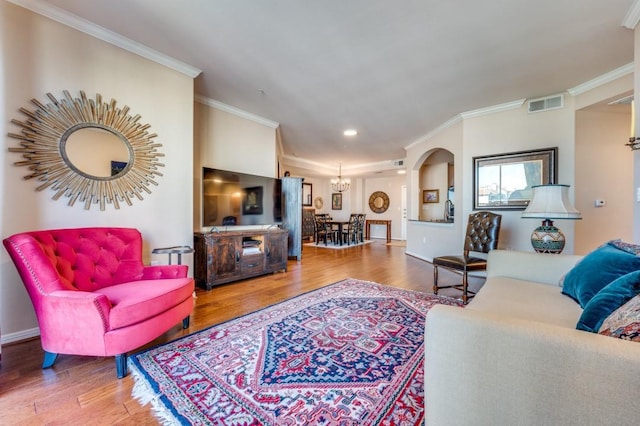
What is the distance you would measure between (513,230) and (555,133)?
1.41 metres

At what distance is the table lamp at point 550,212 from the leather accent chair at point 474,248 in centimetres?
50

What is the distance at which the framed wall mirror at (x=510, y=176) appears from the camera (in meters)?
3.59

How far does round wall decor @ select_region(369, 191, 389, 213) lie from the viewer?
376 inches

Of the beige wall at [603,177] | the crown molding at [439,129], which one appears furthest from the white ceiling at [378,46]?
the beige wall at [603,177]

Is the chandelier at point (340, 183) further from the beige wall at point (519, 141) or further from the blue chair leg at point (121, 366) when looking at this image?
the blue chair leg at point (121, 366)

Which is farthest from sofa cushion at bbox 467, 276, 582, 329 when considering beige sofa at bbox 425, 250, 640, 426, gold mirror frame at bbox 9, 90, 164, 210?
gold mirror frame at bbox 9, 90, 164, 210

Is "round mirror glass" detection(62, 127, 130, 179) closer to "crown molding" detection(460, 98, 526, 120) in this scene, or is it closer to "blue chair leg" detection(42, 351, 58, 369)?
"blue chair leg" detection(42, 351, 58, 369)

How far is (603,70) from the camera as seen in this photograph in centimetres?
294

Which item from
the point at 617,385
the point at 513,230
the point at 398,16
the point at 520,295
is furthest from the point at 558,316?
the point at 513,230

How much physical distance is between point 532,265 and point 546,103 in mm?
2791

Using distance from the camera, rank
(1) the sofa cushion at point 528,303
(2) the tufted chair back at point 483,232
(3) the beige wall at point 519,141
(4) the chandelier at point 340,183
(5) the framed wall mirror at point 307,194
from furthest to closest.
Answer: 1. (5) the framed wall mirror at point 307,194
2. (4) the chandelier at point 340,183
3. (3) the beige wall at point 519,141
4. (2) the tufted chair back at point 483,232
5. (1) the sofa cushion at point 528,303

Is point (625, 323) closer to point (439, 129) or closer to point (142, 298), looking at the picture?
point (142, 298)

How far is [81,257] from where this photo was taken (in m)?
1.97

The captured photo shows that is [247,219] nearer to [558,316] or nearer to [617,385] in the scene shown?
[558,316]
